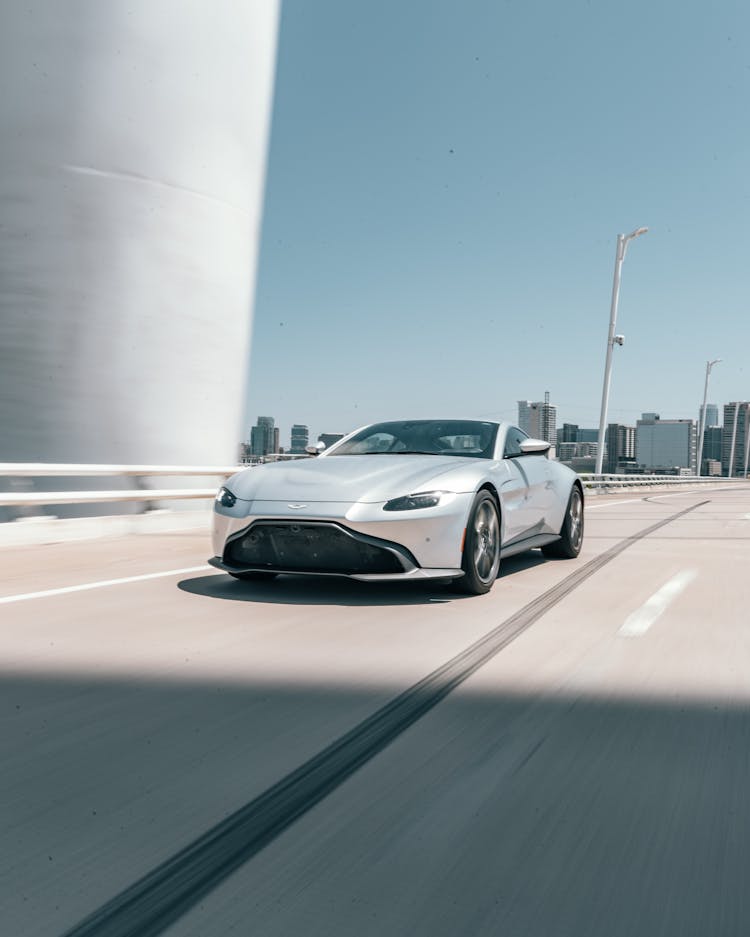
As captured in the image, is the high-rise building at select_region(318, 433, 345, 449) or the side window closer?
the side window

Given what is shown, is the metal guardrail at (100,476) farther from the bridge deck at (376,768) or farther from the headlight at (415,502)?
the bridge deck at (376,768)

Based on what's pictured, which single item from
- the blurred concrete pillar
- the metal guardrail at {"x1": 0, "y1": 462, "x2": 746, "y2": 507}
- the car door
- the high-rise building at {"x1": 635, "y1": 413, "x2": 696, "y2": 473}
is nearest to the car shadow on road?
the car door

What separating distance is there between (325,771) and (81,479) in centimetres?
931

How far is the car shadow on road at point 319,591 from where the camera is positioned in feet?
19.9

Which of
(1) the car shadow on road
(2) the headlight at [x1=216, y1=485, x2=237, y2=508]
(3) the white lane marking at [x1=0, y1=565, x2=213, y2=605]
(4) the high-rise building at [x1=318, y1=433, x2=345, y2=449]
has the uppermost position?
(4) the high-rise building at [x1=318, y1=433, x2=345, y2=449]

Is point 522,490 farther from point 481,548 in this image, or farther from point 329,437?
point 329,437

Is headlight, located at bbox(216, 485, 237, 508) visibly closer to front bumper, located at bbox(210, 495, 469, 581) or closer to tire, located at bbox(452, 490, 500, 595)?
front bumper, located at bbox(210, 495, 469, 581)

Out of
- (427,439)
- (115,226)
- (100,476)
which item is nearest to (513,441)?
(427,439)

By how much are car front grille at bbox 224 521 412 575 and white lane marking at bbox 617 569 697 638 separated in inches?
54.6

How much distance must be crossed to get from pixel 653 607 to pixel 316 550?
7.01ft

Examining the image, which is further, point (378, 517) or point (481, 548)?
point (481, 548)

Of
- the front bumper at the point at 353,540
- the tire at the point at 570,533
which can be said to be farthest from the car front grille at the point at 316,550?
the tire at the point at 570,533

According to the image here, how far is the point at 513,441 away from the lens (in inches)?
309

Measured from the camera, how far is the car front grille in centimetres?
580
